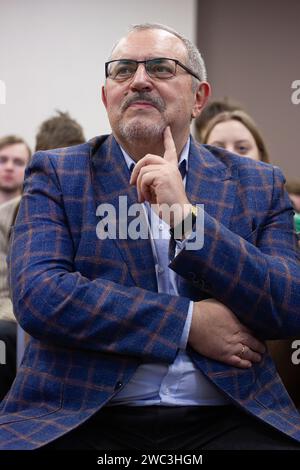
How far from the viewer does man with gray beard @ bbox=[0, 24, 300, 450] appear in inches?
52.9

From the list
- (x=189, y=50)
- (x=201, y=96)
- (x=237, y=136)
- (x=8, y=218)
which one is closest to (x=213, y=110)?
(x=237, y=136)

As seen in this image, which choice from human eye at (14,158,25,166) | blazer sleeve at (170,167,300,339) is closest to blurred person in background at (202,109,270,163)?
human eye at (14,158,25,166)

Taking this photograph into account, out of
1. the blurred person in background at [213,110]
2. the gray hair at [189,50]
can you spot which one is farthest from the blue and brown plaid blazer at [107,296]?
the blurred person in background at [213,110]

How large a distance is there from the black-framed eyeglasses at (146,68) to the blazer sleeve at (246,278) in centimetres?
37

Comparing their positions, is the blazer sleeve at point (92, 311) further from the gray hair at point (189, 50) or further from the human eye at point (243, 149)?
the human eye at point (243, 149)

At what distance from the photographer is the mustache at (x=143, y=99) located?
60.1 inches

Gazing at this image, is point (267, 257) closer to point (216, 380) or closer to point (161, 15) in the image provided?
point (216, 380)

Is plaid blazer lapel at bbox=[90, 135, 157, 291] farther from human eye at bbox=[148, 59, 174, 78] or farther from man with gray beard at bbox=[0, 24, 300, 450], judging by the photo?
human eye at bbox=[148, 59, 174, 78]

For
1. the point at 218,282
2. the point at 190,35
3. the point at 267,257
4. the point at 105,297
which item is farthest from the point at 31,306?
the point at 190,35

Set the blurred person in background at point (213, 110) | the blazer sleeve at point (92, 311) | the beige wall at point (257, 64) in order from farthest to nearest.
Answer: the beige wall at point (257, 64) → the blurred person in background at point (213, 110) → the blazer sleeve at point (92, 311)

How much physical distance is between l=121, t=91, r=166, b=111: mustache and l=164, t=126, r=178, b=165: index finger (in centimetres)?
6

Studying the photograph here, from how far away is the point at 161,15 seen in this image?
12.2 feet

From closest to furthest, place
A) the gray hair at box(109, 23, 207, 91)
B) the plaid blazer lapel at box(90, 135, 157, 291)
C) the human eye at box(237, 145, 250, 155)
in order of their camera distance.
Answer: the plaid blazer lapel at box(90, 135, 157, 291) → the gray hair at box(109, 23, 207, 91) → the human eye at box(237, 145, 250, 155)

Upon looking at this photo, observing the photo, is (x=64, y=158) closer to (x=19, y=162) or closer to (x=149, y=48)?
(x=149, y=48)
